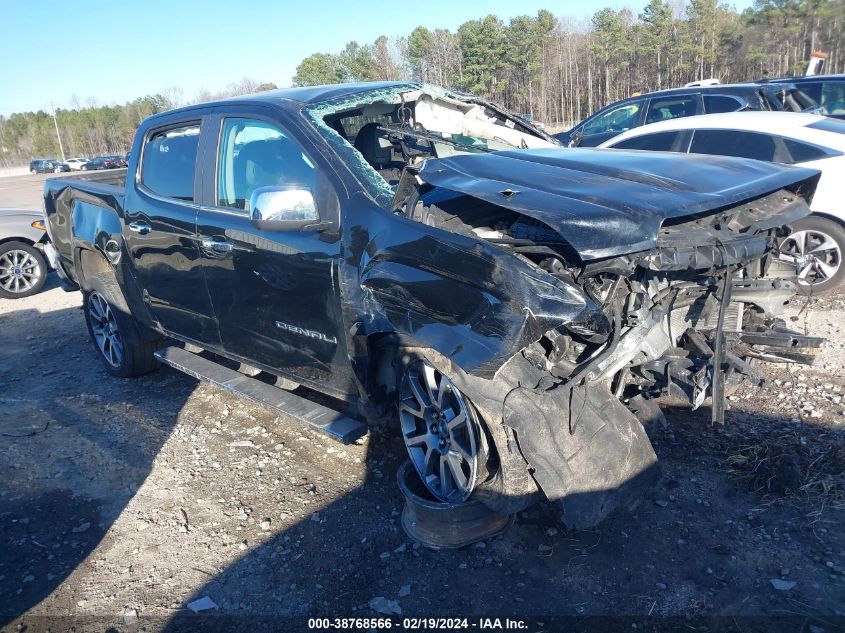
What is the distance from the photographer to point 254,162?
371 centimetres

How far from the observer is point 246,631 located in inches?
103

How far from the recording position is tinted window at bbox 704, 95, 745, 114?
8406 mm

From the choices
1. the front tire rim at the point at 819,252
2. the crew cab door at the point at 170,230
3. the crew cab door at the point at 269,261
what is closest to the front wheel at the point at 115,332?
the crew cab door at the point at 170,230

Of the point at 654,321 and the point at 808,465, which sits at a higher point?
the point at 654,321

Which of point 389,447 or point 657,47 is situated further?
point 657,47

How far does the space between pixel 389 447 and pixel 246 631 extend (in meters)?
1.47

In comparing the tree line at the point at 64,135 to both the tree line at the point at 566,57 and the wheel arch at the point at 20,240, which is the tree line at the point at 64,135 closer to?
the tree line at the point at 566,57

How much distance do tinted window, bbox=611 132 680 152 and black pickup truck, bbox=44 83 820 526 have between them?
3514mm

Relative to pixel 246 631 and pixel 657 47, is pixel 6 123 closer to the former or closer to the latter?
pixel 657 47

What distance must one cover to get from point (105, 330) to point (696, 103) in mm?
8099

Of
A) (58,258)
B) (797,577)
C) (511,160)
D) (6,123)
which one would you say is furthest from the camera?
(6,123)

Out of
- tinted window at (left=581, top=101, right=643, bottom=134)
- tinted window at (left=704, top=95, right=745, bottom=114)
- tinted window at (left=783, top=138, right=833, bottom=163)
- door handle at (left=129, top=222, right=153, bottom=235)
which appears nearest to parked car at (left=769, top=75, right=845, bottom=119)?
tinted window at (left=704, top=95, right=745, bottom=114)

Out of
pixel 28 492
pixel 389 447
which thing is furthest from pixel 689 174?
pixel 28 492

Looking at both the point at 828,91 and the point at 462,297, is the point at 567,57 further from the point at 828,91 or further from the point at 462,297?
the point at 462,297
